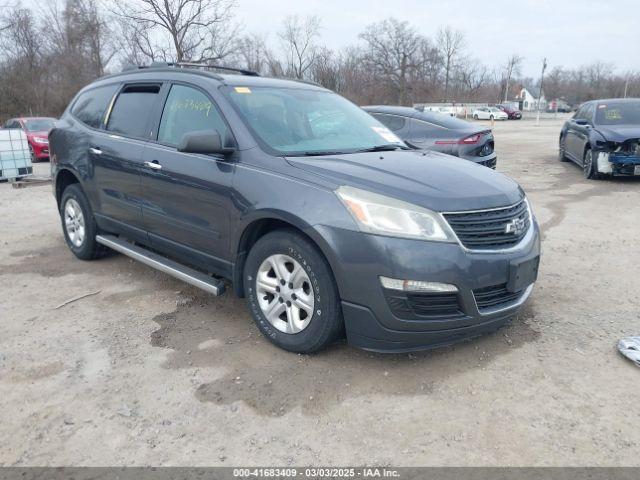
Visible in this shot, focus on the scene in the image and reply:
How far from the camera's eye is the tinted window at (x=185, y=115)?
3.81 meters

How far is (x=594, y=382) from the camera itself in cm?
301

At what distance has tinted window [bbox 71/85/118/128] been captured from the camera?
4977 mm

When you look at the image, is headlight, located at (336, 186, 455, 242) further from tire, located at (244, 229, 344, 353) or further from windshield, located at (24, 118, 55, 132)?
windshield, located at (24, 118, 55, 132)

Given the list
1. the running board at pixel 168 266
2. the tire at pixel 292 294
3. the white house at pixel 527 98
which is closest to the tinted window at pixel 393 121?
the running board at pixel 168 266

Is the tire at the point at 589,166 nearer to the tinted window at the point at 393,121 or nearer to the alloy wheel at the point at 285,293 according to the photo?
the tinted window at the point at 393,121

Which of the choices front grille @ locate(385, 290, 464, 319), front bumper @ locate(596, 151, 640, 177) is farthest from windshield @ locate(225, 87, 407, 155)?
front bumper @ locate(596, 151, 640, 177)

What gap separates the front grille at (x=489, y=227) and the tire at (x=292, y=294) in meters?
0.81

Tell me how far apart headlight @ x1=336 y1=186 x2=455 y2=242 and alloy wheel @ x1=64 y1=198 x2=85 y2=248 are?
11.7 ft

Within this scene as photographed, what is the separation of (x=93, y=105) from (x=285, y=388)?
12.5 feet

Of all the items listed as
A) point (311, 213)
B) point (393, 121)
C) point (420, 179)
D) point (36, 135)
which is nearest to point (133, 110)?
point (311, 213)

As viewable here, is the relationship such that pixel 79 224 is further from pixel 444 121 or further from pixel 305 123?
pixel 444 121

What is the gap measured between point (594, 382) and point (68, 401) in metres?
3.06

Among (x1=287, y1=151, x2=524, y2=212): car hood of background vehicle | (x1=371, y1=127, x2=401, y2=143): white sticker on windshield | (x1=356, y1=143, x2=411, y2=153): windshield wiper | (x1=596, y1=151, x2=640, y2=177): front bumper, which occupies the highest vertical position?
(x1=371, y1=127, x2=401, y2=143): white sticker on windshield

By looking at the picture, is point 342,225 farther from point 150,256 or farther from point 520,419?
point 150,256
